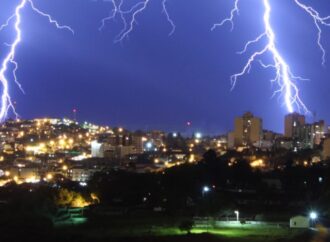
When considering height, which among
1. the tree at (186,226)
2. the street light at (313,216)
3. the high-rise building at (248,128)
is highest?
the high-rise building at (248,128)

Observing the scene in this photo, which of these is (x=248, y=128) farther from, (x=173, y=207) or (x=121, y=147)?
(x=173, y=207)

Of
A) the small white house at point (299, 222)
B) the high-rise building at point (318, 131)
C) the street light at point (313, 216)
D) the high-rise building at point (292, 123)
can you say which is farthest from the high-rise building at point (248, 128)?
the small white house at point (299, 222)

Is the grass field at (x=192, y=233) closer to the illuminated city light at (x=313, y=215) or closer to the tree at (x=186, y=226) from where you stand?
the tree at (x=186, y=226)

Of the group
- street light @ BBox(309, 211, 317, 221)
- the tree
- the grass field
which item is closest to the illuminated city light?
street light @ BBox(309, 211, 317, 221)

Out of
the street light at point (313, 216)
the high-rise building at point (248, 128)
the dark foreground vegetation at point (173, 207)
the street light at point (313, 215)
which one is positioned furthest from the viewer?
the high-rise building at point (248, 128)

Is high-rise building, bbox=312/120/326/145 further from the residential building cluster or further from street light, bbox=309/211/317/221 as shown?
street light, bbox=309/211/317/221

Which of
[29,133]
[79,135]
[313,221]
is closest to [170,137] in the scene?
[79,135]

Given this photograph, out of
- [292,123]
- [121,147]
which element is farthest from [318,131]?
[121,147]

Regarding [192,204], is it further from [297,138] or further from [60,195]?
[297,138]
